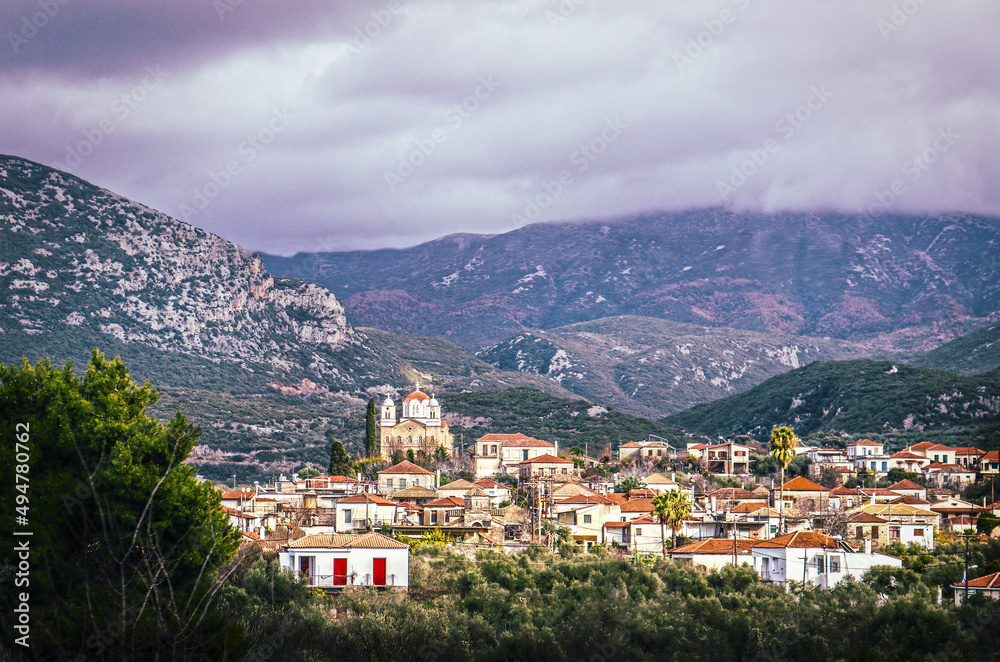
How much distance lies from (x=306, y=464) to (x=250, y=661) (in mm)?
113684

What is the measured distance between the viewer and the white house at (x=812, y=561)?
58688 mm

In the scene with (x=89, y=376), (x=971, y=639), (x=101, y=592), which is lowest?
(x=971, y=639)

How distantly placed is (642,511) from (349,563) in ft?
113

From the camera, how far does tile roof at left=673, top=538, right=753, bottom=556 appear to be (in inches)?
2527

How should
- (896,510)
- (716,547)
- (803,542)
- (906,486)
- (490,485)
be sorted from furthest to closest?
(906,486)
(490,485)
(896,510)
(716,547)
(803,542)

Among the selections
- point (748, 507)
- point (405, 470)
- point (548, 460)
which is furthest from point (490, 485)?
point (748, 507)

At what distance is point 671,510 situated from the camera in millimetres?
71688

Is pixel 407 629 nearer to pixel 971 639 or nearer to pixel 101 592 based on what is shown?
pixel 101 592

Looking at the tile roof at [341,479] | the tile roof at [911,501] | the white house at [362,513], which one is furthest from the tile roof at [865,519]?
the tile roof at [341,479]

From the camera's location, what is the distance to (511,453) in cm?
12175

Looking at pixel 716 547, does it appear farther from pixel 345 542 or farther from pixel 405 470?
pixel 405 470

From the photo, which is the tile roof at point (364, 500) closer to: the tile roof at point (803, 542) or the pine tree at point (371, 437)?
the tile roof at point (803, 542)

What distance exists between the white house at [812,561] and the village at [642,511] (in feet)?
0.24

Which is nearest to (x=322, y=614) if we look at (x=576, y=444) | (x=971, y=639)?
(x=971, y=639)
